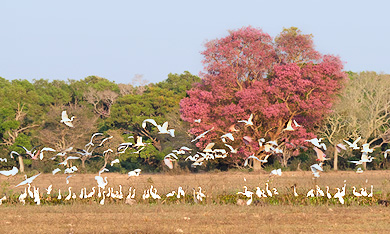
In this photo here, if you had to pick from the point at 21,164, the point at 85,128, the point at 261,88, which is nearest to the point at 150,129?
the point at 85,128

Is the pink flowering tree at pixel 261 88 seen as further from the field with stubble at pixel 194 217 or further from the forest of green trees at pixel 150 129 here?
the field with stubble at pixel 194 217

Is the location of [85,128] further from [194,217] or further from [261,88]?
[194,217]

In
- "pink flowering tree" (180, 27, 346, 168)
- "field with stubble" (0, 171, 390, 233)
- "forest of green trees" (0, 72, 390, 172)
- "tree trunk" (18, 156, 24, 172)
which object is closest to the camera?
"field with stubble" (0, 171, 390, 233)

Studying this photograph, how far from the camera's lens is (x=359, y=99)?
138 feet

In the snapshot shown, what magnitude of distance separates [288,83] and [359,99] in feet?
25.3

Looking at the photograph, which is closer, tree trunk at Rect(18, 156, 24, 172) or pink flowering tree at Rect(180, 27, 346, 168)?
pink flowering tree at Rect(180, 27, 346, 168)

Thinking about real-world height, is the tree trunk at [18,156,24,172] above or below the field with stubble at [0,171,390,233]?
above

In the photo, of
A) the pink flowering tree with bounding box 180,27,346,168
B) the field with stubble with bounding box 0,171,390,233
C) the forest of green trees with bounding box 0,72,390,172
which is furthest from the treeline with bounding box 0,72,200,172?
the field with stubble with bounding box 0,171,390,233

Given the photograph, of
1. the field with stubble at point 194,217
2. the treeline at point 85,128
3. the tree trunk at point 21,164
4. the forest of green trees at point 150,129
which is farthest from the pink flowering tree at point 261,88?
the field with stubble at point 194,217

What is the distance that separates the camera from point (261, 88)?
122 ft

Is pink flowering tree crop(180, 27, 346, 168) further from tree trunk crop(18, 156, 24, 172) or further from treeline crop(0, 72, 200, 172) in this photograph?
tree trunk crop(18, 156, 24, 172)

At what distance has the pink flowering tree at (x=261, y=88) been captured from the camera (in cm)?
3688

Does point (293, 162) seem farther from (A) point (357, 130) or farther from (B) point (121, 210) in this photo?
(B) point (121, 210)

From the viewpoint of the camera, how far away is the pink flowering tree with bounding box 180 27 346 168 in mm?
36875
